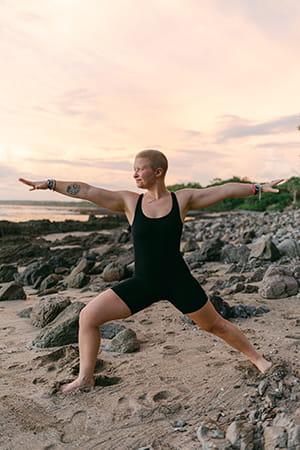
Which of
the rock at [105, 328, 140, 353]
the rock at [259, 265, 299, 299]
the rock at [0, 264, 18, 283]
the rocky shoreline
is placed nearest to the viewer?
the rocky shoreline

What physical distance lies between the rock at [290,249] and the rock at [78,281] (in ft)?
14.8

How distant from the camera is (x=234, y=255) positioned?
999 cm

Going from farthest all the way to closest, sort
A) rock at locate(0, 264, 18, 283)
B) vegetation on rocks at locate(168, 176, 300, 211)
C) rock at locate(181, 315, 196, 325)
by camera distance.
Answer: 1. vegetation on rocks at locate(168, 176, 300, 211)
2. rock at locate(0, 264, 18, 283)
3. rock at locate(181, 315, 196, 325)

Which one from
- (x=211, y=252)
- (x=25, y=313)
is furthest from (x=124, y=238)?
(x=25, y=313)

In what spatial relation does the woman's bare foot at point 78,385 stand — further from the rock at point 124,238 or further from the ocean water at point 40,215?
the ocean water at point 40,215

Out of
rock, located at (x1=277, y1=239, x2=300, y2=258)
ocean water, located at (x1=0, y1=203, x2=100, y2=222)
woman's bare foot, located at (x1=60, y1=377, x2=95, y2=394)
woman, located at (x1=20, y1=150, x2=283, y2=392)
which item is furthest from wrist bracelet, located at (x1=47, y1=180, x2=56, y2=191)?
ocean water, located at (x1=0, y1=203, x2=100, y2=222)

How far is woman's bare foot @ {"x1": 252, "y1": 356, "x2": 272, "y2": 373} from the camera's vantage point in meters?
4.07

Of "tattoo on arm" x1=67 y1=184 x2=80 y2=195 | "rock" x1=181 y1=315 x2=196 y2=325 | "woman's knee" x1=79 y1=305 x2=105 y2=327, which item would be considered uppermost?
"tattoo on arm" x1=67 y1=184 x2=80 y2=195

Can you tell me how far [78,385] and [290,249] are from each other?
22.7 feet

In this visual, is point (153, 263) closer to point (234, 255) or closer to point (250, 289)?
point (250, 289)

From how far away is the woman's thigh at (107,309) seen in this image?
3.93m

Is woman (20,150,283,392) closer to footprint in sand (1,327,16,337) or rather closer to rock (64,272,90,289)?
footprint in sand (1,327,16,337)

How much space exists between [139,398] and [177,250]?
142cm

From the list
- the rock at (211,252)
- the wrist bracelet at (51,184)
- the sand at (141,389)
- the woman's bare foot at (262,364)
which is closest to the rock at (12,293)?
the sand at (141,389)
